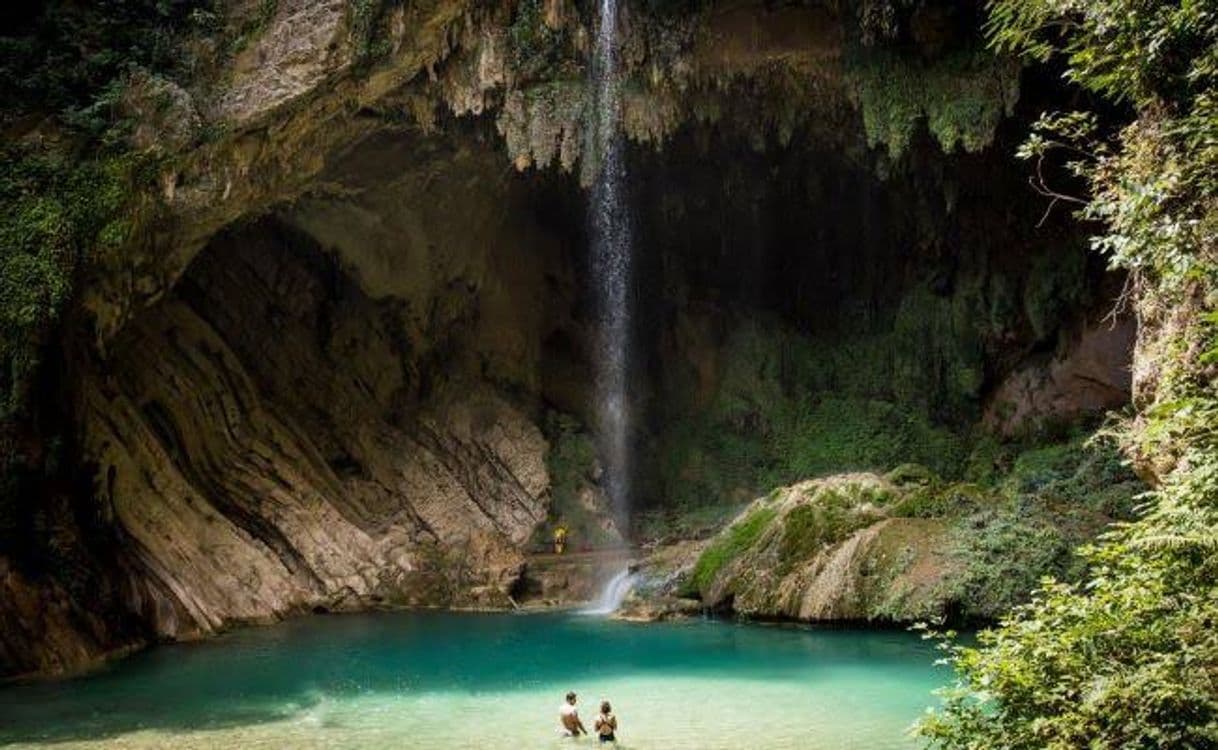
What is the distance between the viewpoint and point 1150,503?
245 inches

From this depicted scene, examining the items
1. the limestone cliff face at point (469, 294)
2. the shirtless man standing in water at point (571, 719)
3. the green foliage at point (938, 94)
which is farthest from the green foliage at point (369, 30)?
the shirtless man standing in water at point (571, 719)

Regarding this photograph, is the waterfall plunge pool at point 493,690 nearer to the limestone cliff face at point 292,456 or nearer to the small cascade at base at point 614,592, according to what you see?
the small cascade at base at point 614,592

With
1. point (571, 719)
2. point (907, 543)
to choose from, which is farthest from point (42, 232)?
point (907, 543)

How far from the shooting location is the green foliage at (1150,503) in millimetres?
4688

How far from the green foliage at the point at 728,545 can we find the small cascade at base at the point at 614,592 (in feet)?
4.87

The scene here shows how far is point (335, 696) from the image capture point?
406 inches

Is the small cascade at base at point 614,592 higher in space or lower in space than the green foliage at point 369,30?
lower

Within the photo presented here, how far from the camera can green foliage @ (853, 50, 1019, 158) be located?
50.4ft

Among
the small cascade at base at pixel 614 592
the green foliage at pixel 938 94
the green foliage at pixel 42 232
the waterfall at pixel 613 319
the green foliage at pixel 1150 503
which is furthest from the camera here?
the waterfall at pixel 613 319

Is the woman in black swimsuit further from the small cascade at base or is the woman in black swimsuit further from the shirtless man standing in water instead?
the small cascade at base

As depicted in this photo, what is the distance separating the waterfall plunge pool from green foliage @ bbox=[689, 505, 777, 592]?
1177mm

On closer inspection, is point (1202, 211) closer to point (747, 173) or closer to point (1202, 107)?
point (1202, 107)

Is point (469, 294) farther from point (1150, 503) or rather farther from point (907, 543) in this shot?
point (1150, 503)

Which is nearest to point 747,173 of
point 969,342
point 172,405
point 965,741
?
point 969,342
